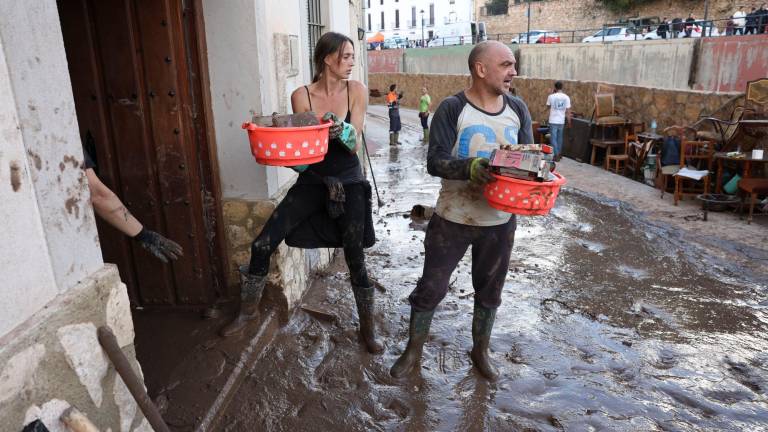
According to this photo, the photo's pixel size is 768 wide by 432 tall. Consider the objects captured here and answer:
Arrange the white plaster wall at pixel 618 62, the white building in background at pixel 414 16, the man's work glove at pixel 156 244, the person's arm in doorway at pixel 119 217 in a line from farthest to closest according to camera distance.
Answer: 1. the white building in background at pixel 414 16
2. the white plaster wall at pixel 618 62
3. the man's work glove at pixel 156 244
4. the person's arm in doorway at pixel 119 217

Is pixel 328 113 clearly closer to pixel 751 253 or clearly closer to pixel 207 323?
pixel 207 323

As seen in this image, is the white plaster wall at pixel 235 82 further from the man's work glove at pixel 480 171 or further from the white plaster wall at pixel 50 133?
the white plaster wall at pixel 50 133

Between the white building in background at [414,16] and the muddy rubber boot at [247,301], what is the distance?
50500 millimetres

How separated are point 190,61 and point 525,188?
2.19 meters

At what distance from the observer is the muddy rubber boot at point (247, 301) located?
3.37 metres

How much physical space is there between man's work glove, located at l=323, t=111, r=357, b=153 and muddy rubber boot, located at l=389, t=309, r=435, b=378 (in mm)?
1079

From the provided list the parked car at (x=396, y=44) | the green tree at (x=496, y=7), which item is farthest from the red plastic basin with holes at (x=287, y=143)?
the green tree at (x=496, y=7)

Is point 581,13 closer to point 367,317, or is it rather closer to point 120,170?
point 367,317

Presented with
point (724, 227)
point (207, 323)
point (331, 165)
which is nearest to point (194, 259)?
point (207, 323)

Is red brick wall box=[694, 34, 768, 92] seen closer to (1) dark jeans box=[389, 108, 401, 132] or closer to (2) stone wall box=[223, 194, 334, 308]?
(1) dark jeans box=[389, 108, 401, 132]

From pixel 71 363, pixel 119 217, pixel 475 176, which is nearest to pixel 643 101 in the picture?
pixel 475 176

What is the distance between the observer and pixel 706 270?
520 cm

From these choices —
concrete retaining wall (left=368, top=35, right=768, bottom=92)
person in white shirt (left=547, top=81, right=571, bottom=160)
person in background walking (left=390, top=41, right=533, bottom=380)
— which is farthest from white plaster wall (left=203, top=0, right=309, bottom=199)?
concrete retaining wall (left=368, top=35, right=768, bottom=92)

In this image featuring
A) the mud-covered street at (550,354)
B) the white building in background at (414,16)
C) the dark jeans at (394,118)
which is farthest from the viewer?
the white building in background at (414,16)
